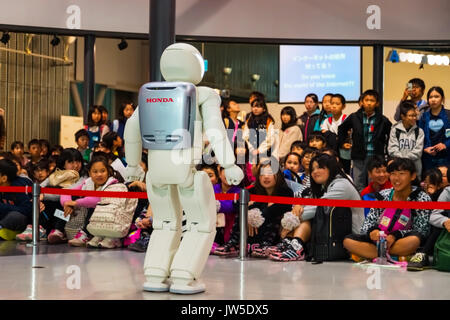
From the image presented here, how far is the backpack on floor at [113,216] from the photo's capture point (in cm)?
905

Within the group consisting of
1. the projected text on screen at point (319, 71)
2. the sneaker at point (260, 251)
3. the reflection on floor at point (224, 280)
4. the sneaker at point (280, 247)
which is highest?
the projected text on screen at point (319, 71)

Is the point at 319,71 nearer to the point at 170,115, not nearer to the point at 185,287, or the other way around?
the point at 170,115

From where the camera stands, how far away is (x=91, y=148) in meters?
11.5

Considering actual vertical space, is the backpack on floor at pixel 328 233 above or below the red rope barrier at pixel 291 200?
below

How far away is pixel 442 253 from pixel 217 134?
110 inches

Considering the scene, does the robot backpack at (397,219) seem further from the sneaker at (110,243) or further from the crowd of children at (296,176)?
the sneaker at (110,243)

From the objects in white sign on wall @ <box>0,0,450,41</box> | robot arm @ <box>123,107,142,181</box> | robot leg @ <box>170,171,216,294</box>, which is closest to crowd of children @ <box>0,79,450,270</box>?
white sign on wall @ <box>0,0,450,41</box>

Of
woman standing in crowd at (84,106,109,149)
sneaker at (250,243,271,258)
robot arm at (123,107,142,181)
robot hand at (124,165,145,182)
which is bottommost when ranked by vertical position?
sneaker at (250,243,271,258)

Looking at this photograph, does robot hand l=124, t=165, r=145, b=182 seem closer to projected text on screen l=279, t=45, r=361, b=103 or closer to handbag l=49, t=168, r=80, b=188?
handbag l=49, t=168, r=80, b=188

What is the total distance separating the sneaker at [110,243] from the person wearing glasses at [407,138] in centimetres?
359

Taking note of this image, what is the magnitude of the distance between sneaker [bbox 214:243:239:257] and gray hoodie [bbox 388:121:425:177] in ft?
7.92

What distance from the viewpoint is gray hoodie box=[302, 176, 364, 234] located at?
8.16m

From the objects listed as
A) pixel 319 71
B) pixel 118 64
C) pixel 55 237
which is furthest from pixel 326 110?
pixel 118 64

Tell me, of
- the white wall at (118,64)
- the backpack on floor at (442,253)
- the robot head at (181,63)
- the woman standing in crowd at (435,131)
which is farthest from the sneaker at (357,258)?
the white wall at (118,64)
